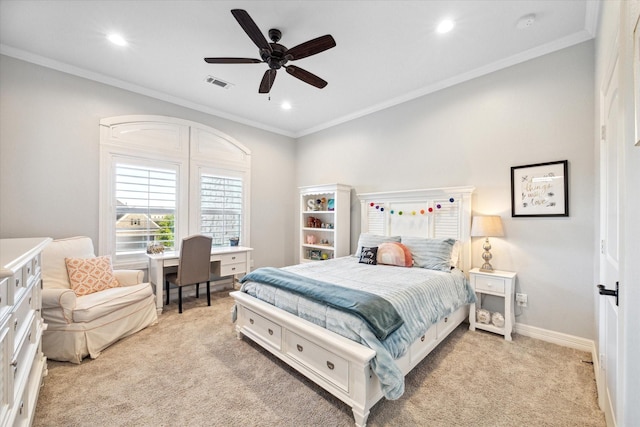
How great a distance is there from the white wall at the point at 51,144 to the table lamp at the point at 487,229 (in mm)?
4306

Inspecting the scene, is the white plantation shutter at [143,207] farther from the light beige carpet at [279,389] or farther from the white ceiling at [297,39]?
the light beige carpet at [279,389]

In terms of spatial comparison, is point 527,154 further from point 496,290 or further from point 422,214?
point 496,290

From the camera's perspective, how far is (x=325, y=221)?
4871 mm

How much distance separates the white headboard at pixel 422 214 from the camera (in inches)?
125

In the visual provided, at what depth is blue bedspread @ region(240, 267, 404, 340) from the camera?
1727mm

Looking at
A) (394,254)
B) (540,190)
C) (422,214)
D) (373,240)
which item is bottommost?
(394,254)

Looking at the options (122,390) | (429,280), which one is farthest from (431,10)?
(122,390)

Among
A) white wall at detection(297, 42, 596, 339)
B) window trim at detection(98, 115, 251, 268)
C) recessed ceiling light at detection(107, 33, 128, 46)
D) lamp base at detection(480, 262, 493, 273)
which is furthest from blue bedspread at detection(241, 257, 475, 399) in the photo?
recessed ceiling light at detection(107, 33, 128, 46)

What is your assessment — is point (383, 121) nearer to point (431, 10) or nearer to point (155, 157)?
point (431, 10)

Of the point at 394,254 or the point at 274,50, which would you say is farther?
the point at 394,254

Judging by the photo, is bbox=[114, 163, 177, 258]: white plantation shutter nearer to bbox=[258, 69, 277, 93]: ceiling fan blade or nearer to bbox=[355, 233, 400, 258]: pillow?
bbox=[258, 69, 277, 93]: ceiling fan blade

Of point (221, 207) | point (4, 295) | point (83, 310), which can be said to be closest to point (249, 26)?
point (4, 295)

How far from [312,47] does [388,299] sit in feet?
6.76

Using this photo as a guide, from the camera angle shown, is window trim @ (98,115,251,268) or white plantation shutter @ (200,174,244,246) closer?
window trim @ (98,115,251,268)
